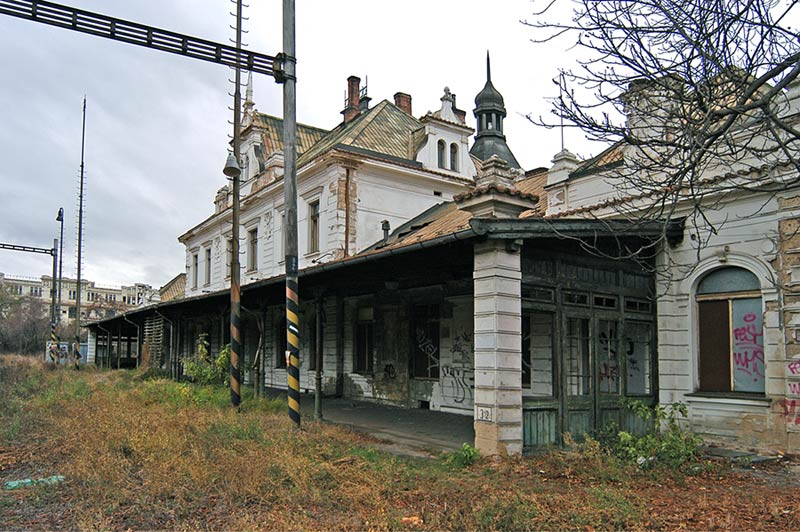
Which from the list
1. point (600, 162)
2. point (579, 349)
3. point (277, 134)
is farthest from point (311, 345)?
point (579, 349)

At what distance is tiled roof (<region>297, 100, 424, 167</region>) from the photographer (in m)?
19.1

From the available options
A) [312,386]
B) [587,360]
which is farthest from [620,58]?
[312,386]

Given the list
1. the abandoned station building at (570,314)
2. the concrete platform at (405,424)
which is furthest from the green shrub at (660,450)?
the concrete platform at (405,424)

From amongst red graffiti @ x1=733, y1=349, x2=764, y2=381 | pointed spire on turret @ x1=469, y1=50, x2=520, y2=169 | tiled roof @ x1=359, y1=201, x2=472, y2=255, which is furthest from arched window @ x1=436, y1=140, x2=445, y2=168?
pointed spire on turret @ x1=469, y1=50, x2=520, y2=169

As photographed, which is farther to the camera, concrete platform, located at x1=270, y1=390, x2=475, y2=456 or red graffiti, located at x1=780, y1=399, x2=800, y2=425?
concrete platform, located at x1=270, y1=390, x2=475, y2=456

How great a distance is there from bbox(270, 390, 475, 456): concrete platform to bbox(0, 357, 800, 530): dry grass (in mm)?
1055

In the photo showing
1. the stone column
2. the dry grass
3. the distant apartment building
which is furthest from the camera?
the distant apartment building

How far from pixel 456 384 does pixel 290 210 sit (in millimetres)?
6005

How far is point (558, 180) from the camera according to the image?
12.2m

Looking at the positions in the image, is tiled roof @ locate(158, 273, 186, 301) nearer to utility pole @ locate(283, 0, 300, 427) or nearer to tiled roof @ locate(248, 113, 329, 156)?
tiled roof @ locate(248, 113, 329, 156)

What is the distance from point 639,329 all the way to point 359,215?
31.7 ft

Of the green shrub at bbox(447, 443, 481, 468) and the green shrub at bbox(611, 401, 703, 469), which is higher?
the green shrub at bbox(611, 401, 703, 469)

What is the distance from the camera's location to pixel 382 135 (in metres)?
19.9

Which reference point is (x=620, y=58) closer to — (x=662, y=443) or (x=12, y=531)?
(x=662, y=443)
